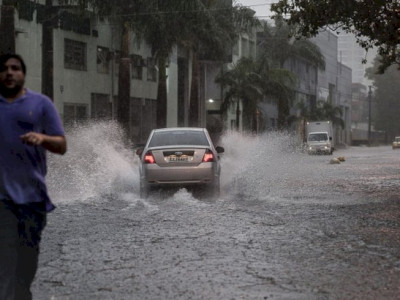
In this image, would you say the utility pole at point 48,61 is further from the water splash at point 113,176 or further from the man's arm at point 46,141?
the man's arm at point 46,141

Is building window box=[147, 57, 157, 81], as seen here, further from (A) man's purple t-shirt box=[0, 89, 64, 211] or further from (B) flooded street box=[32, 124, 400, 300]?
(A) man's purple t-shirt box=[0, 89, 64, 211]

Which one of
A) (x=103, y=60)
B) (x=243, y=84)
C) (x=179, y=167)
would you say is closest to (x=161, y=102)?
(x=103, y=60)

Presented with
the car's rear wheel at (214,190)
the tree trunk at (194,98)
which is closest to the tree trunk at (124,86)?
the tree trunk at (194,98)

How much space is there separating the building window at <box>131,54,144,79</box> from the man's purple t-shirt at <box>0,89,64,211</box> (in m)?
45.0

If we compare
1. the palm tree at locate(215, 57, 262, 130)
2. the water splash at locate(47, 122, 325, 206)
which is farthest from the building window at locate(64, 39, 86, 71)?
the palm tree at locate(215, 57, 262, 130)

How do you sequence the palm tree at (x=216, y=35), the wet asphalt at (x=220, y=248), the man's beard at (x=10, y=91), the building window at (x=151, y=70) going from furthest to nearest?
the building window at (x=151, y=70), the palm tree at (x=216, y=35), the wet asphalt at (x=220, y=248), the man's beard at (x=10, y=91)

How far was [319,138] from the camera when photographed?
205 ft

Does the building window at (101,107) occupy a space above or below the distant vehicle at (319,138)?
above

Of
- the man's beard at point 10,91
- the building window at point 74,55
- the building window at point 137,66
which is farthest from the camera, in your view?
the building window at point 137,66

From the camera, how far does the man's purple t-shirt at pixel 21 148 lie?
5.28 metres

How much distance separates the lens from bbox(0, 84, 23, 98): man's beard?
5.26m

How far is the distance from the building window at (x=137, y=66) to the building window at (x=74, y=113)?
22.8 ft

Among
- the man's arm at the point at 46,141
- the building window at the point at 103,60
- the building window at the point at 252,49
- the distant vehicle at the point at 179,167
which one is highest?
the building window at the point at 252,49

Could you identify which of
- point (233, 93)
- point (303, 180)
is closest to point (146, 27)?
point (303, 180)
